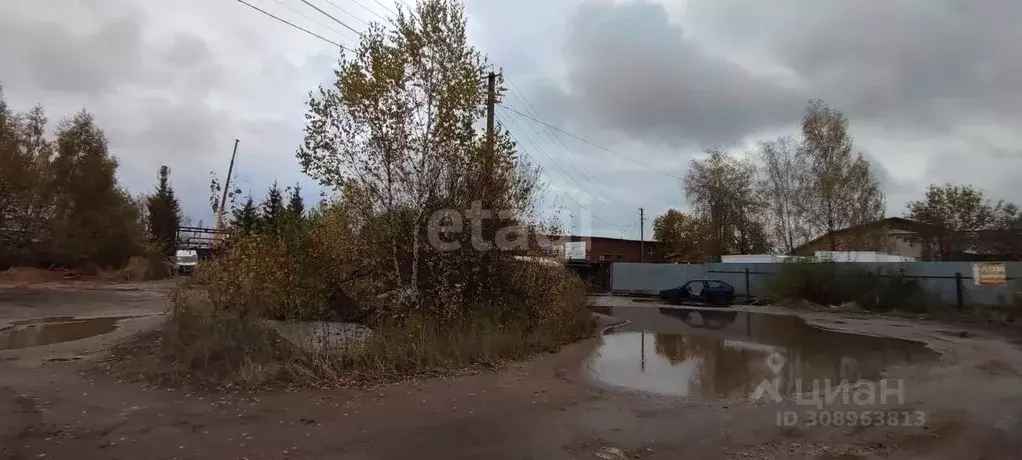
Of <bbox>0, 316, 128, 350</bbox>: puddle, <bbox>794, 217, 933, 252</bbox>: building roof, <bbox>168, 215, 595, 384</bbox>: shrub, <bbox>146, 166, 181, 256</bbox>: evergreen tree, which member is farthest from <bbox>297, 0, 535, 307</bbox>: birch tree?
<bbox>146, 166, 181, 256</bbox>: evergreen tree

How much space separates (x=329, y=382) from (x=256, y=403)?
117 cm

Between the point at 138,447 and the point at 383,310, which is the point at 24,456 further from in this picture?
the point at 383,310

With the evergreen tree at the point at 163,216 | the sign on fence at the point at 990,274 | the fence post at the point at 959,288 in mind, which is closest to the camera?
the sign on fence at the point at 990,274

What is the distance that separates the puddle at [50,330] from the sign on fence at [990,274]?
29101 millimetres

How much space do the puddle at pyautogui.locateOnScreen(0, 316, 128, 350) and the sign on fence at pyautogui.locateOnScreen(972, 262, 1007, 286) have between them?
2910 cm

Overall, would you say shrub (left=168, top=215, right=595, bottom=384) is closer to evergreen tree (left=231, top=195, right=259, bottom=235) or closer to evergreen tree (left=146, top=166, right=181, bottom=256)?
evergreen tree (left=231, top=195, right=259, bottom=235)

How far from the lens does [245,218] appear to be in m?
13.6

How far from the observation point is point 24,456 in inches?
223

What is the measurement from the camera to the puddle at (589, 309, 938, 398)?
9758mm

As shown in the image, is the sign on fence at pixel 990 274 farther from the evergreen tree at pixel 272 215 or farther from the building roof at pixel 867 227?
the evergreen tree at pixel 272 215

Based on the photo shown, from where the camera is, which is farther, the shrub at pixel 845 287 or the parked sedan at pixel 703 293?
the parked sedan at pixel 703 293

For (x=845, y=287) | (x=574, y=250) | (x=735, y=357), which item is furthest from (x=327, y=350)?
(x=574, y=250)

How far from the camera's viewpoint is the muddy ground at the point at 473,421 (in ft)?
19.3

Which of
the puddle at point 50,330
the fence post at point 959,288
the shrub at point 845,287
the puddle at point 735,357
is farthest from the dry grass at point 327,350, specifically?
the fence post at point 959,288
